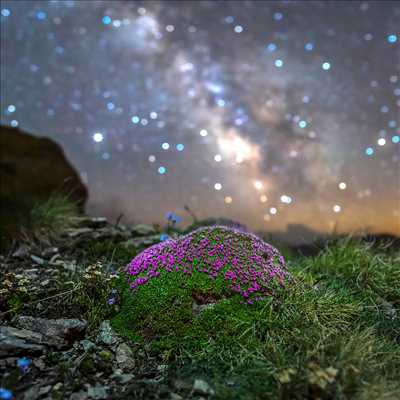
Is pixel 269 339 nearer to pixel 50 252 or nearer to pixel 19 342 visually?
pixel 19 342

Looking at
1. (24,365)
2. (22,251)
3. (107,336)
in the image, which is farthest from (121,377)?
(22,251)

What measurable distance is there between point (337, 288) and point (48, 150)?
10732 millimetres

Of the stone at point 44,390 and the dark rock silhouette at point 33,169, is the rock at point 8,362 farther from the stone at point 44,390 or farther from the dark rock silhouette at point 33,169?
the dark rock silhouette at point 33,169

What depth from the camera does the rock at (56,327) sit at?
3895 millimetres

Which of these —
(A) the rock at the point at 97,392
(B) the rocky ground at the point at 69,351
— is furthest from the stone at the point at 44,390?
(A) the rock at the point at 97,392

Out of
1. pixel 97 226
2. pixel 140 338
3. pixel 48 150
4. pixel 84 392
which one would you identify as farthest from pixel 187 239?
pixel 48 150

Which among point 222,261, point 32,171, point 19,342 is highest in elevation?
point 222,261

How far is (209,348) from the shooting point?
149 inches

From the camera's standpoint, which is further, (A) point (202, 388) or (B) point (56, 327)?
(B) point (56, 327)

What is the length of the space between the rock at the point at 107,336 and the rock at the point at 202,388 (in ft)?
3.76

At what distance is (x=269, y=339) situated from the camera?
3.89 m

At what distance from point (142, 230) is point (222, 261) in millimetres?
4623

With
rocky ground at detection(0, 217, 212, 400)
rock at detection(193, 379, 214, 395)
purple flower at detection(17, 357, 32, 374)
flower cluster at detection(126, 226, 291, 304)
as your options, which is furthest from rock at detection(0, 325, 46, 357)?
rock at detection(193, 379, 214, 395)

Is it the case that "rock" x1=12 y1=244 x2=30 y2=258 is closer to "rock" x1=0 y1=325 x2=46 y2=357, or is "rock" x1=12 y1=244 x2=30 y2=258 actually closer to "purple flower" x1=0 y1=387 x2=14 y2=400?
"rock" x1=0 y1=325 x2=46 y2=357
